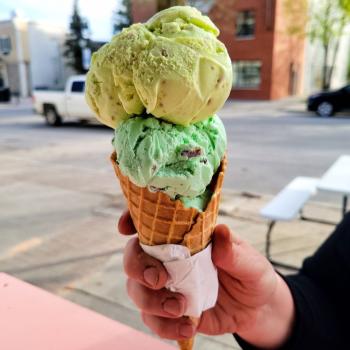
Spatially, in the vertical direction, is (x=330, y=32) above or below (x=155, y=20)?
above

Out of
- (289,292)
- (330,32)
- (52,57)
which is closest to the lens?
(289,292)

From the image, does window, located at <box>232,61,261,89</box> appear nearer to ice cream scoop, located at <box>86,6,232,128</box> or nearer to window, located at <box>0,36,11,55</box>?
window, located at <box>0,36,11,55</box>

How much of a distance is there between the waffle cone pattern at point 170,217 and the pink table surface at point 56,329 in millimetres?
445

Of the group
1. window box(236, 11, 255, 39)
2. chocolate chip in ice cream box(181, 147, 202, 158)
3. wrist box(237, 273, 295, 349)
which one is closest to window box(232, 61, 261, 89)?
window box(236, 11, 255, 39)

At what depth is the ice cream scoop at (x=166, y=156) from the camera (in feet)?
3.70

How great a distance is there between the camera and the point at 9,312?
65.2 inches

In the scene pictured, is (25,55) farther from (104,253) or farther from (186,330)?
(186,330)

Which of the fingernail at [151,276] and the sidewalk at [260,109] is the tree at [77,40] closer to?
the sidewalk at [260,109]

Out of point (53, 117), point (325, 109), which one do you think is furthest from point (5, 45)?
point (325, 109)

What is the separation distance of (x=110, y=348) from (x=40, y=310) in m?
0.42

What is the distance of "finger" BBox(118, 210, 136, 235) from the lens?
58.7 inches

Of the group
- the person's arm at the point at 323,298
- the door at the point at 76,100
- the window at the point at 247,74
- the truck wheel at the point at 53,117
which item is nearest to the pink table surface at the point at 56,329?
the person's arm at the point at 323,298

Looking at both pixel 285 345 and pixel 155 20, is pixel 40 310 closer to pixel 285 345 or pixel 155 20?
pixel 285 345

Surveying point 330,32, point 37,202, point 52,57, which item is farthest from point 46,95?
point 52,57
